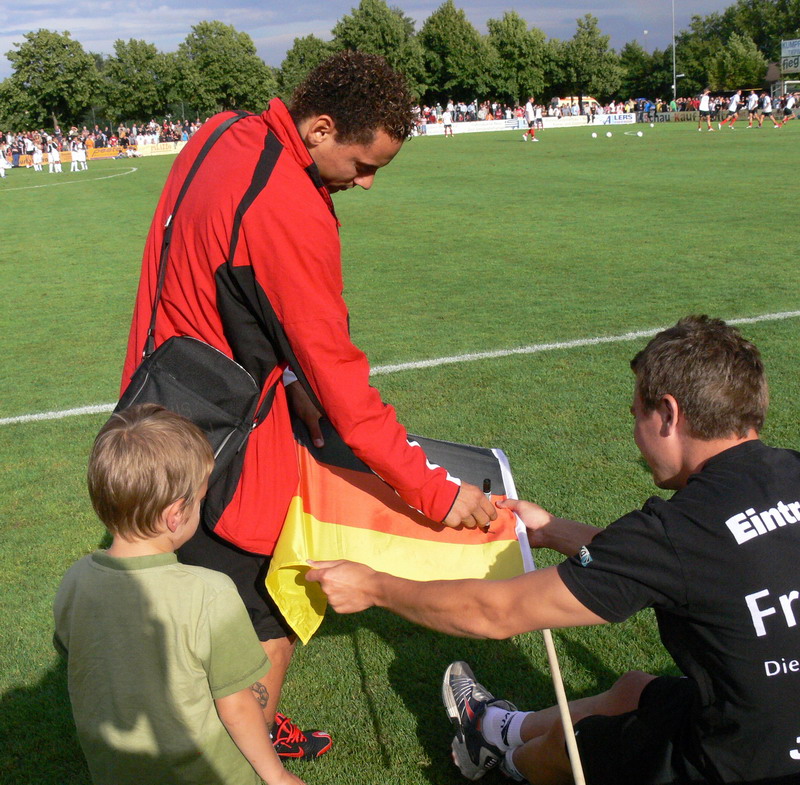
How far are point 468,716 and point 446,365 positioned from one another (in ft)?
15.1

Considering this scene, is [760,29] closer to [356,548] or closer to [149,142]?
[149,142]

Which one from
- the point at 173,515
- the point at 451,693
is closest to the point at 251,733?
the point at 173,515

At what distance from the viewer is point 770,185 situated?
741 inches

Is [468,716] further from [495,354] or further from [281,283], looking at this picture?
[495,354]

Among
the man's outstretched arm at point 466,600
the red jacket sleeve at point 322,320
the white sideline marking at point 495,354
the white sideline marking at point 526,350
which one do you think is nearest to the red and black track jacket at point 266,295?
the red jacket sleeve at point 322,320

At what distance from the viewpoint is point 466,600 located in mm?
→ 2238

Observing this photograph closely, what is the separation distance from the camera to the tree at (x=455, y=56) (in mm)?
96125

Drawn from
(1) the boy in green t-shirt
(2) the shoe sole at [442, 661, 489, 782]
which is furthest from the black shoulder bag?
(2) the shoe sole at [442, 661, 489, 782]

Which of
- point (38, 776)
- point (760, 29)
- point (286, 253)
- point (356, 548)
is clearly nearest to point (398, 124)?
point (286, 253)

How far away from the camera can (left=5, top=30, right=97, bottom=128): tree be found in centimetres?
8425

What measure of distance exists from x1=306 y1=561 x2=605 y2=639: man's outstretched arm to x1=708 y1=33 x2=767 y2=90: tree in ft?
351

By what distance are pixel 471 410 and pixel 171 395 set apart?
4036 millimetres

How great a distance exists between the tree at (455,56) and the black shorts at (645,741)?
100 meters

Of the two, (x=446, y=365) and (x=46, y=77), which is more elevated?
(x=46, y=77)
